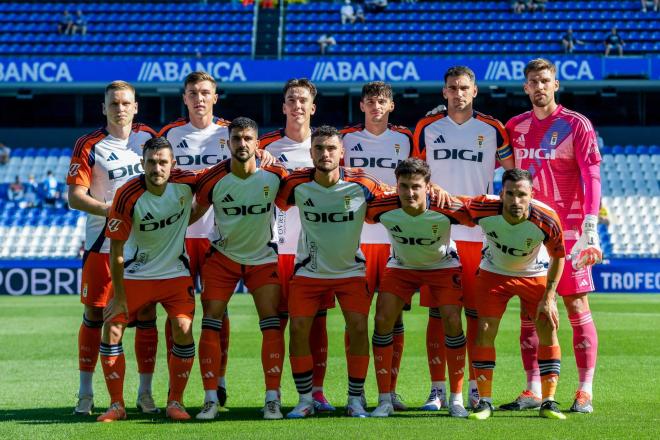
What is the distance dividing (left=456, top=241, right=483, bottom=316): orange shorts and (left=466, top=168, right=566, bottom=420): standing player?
11.2 inches

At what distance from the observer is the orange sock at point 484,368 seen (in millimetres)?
6676

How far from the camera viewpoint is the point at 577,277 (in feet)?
22.6

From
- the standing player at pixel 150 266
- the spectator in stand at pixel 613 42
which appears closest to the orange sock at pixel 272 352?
the standing player at pixel 150 266

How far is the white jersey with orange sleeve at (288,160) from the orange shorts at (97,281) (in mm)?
1345

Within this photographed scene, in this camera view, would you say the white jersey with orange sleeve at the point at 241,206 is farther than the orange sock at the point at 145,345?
No

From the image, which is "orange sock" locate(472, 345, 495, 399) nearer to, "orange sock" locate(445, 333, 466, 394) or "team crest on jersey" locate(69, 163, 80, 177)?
"orange sock" locate(445, 333, 466, 394)

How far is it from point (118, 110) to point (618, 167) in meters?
23.0

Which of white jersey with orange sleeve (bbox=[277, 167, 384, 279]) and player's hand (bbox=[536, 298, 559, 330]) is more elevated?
white jersey with orange sleeve (bbox=[277, 167, 384, 279])

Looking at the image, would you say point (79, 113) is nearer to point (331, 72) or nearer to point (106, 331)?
point (331, 72)

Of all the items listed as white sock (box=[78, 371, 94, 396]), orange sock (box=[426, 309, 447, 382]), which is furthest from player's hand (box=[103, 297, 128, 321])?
orange sock (box=[426, 309, 447, 382])

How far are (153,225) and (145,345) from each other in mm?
1006

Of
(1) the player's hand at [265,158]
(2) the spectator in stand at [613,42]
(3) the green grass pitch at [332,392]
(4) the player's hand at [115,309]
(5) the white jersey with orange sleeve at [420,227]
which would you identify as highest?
(2) the spectator in stand at [613,42]

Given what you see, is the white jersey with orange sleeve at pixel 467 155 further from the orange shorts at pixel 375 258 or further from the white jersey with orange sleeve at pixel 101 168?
the white jersey with orange sleeve at pixel 101 168

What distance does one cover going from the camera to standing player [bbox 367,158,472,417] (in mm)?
6707
